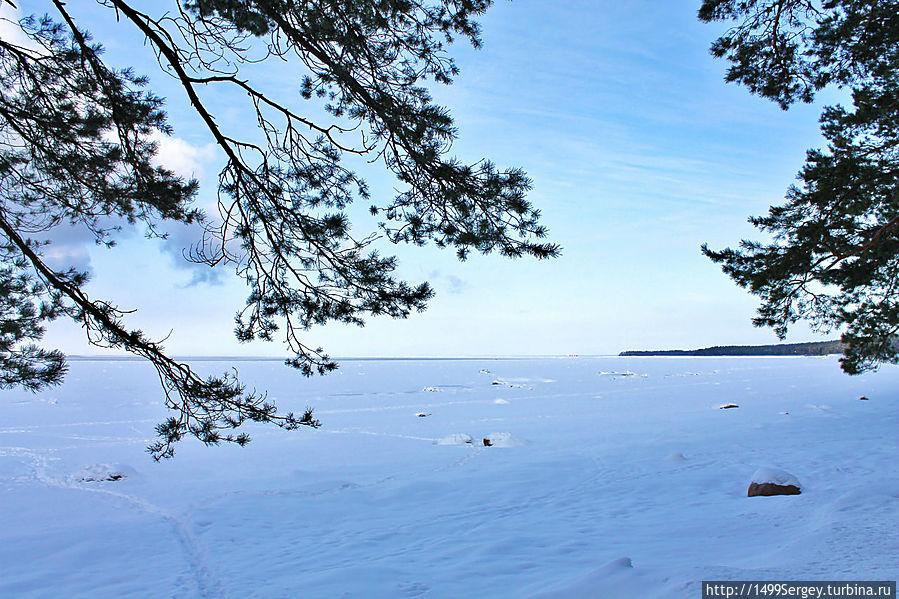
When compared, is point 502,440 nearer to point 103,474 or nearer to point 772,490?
point 772,490

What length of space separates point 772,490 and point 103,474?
12882 millimetres

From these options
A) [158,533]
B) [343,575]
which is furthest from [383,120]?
[158,533]

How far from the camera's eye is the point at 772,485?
7.80 metres

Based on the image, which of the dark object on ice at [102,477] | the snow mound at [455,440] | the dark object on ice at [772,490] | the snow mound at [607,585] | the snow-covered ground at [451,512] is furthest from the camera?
the snow mound at [455,440]

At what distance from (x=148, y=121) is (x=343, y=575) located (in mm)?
5186

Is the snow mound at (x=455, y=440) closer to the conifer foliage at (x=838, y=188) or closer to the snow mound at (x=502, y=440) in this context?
the snow mound at (x=502, y=440)

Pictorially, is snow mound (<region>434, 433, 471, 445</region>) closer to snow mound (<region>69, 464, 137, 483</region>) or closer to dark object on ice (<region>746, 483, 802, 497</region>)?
snow mound (<region>69, 464, 137, 483</region>)

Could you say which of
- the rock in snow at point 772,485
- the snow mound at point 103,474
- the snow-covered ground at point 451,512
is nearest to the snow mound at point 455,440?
the snow-covered ground at point 451,512

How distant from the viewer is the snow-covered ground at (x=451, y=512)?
5.20 m

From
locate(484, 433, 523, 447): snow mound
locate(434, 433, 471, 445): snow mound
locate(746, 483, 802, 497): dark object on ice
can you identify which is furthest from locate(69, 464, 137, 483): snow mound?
locate(746, 483, 802, 497): dark object on ice

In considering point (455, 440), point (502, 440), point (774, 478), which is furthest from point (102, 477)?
point (774, 478)

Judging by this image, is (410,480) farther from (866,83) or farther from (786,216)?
(866,83)

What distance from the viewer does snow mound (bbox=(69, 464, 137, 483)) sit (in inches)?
427

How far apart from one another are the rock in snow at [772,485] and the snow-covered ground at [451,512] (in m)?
0.16
